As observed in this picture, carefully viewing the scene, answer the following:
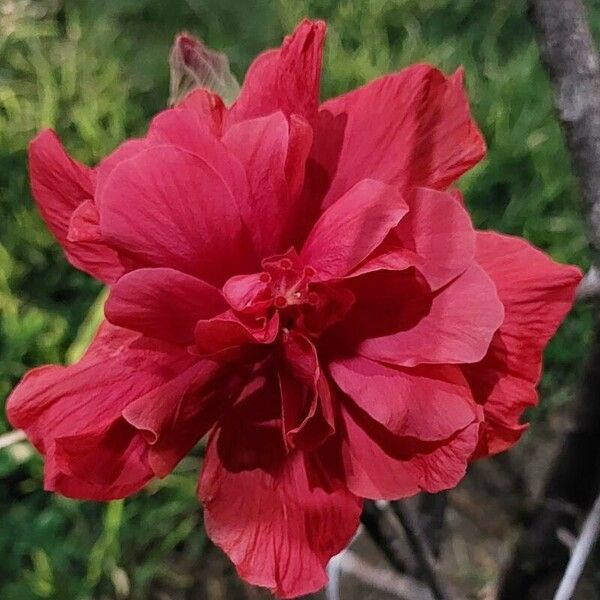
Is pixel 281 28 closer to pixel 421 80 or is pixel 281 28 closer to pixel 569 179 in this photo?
pixel 569 179

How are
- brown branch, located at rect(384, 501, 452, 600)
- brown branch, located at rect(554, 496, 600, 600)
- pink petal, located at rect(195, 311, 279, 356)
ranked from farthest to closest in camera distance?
brown branch, located at rect(554, 496, 600, 600) → brown branch, located at rect(384, 501, 452, 600) → pink petal, located at rect(195, 311, 279, 356)

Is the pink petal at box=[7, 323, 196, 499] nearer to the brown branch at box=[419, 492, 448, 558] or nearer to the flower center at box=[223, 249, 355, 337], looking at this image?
the flower center at box=[223, 249, 355, 337]

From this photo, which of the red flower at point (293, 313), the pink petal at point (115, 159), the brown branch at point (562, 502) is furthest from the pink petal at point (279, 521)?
the brown branch at point (562, 502)

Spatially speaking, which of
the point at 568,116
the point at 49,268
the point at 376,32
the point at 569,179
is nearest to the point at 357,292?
the point at 568,116

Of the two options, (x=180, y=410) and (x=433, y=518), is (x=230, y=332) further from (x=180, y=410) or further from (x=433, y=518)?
(x=433, y=518)

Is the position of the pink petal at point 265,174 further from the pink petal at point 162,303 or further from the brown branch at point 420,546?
the brown branch at point 420,546

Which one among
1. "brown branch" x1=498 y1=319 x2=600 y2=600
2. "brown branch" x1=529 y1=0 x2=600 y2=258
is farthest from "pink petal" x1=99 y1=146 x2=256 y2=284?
"brown branch" x1=498 y1=319 x2=600 y2=600

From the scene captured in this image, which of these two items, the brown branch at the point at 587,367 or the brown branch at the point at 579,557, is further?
the brown branch at the point at 579,557

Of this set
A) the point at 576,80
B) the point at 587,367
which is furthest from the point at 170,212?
the point at 587,367
